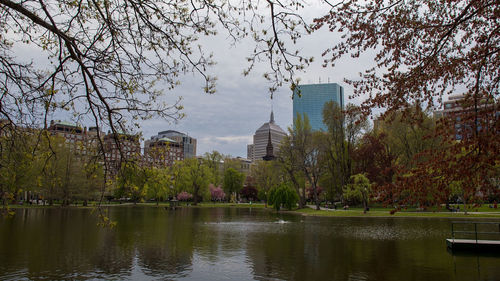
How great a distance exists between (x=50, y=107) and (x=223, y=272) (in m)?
8.00

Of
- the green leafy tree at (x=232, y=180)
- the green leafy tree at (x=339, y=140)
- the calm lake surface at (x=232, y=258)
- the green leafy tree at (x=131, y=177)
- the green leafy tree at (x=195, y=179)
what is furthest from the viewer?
the green leafy tree at (x=232, y=180)

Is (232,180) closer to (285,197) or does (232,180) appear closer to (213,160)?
A: (213,160)

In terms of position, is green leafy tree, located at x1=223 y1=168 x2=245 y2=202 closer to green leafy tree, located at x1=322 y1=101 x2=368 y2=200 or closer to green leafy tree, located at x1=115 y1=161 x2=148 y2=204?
green leafy tree, located at x1=322 y1=101 x2=368 y2=200

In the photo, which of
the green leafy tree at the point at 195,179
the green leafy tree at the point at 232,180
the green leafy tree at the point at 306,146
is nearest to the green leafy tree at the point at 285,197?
the green leafy tree at the point at 306,146

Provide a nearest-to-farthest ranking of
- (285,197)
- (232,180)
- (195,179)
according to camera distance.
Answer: (285,197) → (195,179) → (232,180)

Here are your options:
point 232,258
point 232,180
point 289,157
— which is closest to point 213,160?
point 232,180

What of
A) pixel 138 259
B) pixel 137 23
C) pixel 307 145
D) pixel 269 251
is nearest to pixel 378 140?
pixel 307 145

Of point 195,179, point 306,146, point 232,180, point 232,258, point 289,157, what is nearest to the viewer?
point 232,258

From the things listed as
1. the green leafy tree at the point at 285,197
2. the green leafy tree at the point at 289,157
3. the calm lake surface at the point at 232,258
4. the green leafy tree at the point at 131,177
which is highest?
the green leafy tree at the point at 289,157

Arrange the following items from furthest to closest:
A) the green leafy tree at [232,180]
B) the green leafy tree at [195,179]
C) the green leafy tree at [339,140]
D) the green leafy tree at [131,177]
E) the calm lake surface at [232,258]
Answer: the green leafy tree at [232,180], the green leafy tree at [195,179], the green leafy tree at [339,140], the calm lake surface at [232,258], the green leafy tree at [131,177]

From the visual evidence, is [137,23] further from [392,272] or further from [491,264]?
[491,264]

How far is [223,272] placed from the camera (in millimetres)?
12281

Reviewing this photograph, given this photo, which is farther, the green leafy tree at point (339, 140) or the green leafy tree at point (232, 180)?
the green leafy tree at point (232, 180)

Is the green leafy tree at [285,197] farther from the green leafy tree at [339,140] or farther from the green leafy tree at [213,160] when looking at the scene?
the green leafy tree at [213,160]
